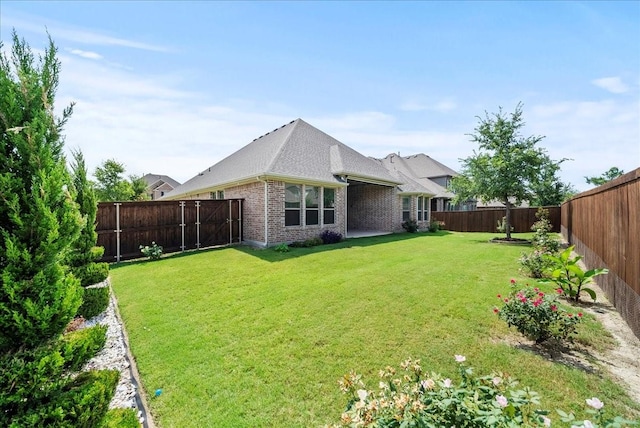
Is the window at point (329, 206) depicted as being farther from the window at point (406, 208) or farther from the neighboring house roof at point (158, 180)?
the neighboring house roof at point (158, 180)

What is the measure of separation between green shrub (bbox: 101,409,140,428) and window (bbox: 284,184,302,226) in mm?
10177

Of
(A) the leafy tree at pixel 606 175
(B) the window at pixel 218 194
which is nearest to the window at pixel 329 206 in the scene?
(B) the window at pixel 218 194

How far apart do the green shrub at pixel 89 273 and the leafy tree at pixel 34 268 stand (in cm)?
418

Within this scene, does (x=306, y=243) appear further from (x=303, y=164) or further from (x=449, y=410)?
(x=449, y=410)

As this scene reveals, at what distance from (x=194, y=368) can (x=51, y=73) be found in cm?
338

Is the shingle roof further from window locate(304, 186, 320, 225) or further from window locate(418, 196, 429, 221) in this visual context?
window locate(304, 186, 320, 225)

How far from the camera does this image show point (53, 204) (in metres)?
1.93

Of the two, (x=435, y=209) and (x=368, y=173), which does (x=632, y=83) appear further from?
(x=435, y=209)

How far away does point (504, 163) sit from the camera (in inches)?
609

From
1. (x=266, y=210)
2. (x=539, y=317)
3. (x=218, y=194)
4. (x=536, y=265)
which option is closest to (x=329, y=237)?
(x=266, y=210)

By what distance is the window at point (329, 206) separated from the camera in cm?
1437

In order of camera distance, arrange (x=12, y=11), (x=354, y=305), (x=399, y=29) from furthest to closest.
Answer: (x=399, y=29), (x=354, y=305), (x=12, y=11)

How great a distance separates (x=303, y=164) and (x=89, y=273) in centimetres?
977

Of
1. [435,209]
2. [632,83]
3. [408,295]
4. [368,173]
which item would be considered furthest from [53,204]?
[435,209]
